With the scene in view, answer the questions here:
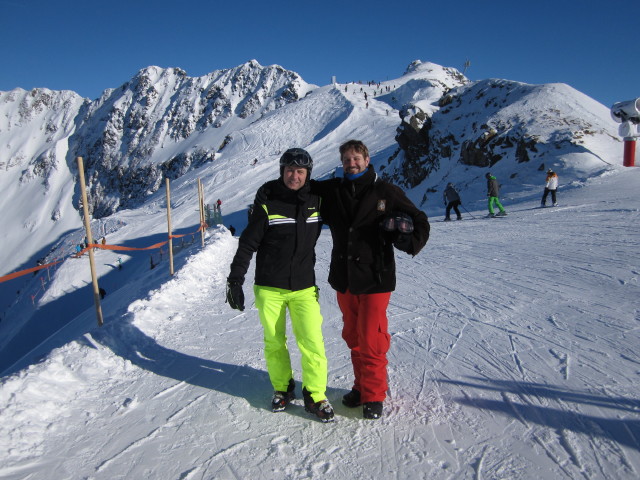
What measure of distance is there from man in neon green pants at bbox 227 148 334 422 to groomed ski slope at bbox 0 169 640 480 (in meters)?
0.45

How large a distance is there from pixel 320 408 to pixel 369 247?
118cm

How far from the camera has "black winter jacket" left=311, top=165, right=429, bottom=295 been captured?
8.88 ft

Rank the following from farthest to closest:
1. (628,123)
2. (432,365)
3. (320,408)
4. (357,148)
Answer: (628,123), (432,365), (320,408), (357,148)

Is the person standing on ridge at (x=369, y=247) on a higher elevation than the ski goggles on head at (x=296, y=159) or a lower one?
lower

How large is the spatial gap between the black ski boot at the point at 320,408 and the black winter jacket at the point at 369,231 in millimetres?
826

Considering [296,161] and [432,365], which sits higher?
[296,161]

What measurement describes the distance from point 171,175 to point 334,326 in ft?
289

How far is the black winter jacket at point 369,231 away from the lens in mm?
2707

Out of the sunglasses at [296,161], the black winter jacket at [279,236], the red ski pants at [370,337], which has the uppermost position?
the sunglasses at [296,161]

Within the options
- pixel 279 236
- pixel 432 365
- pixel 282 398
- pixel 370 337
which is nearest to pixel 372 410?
pixel 370 337

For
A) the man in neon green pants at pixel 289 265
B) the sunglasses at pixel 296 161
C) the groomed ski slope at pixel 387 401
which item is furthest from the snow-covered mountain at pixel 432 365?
the sunglasses at pixel 296 161

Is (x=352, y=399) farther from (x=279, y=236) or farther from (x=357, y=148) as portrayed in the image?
(x=357, y=148)

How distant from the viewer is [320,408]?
9.14 feet

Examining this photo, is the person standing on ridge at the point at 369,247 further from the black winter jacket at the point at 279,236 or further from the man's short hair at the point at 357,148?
the black winter jacket at the point at 279,236
